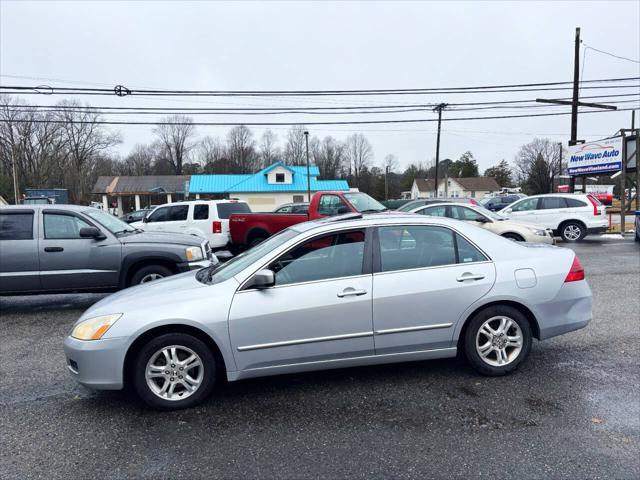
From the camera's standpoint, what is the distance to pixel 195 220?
13102mm

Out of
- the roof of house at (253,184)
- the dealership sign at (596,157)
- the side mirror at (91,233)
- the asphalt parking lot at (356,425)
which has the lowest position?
the asphalt parking lot at (356,425)

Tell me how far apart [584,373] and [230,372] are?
327cm

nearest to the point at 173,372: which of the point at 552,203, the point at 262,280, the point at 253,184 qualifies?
the point at 262,280

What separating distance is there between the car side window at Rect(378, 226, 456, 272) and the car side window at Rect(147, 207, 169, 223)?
1083 cm

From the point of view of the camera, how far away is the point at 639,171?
18172 mm

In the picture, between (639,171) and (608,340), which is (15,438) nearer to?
(608,340)

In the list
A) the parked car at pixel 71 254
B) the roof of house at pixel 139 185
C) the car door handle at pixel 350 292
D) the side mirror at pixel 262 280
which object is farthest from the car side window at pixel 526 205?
the roof of house at pixel 139 185

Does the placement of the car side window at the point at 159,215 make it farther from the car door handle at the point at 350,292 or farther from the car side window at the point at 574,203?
the car side window at the point at 574,203

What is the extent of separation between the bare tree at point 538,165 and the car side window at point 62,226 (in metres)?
79.5

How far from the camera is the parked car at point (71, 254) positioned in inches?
256

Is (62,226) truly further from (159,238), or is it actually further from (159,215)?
(159,215)

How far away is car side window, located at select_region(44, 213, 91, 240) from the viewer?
667 centimetres

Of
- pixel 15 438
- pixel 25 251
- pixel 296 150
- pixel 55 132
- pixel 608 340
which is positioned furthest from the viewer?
pixel 296 150

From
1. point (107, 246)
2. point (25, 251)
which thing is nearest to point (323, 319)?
point (107, 246)
